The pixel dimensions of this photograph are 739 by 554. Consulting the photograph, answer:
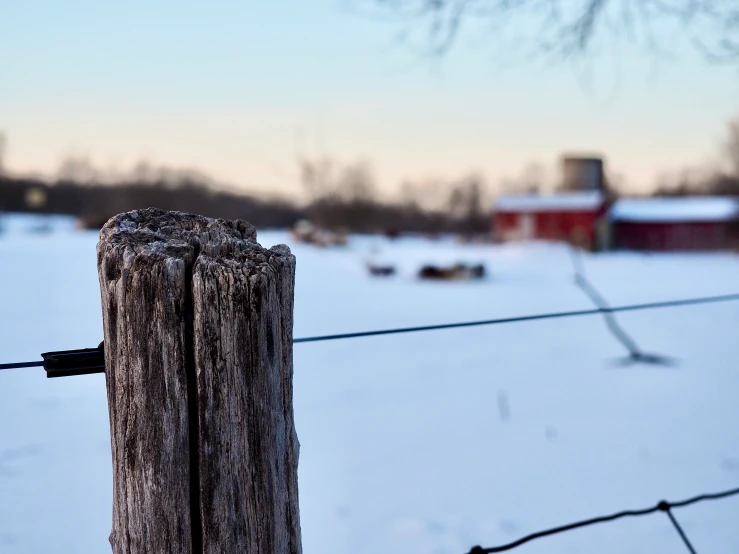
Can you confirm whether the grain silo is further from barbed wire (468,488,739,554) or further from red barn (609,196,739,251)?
barbed wire (468,488,739,554)

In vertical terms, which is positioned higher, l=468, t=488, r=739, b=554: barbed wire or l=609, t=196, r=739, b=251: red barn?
l=468, t=488, r=739, b=554: barbed wire

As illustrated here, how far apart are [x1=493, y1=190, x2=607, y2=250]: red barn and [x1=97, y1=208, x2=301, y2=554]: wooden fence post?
110 ft

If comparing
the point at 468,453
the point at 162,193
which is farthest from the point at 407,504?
the point at 162,193

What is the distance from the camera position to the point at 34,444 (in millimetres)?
5148

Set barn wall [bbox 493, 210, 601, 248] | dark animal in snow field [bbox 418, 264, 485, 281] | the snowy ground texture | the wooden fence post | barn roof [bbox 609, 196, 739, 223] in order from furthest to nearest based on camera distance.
Result: barn roof [bbox 609, 196, 739, 223] → barn wall [bbox 493, 210, 601, 248] → dark animal in snow field [bbox 418, 264, 485, 281] → the snowy ground texture → the wooden fence post

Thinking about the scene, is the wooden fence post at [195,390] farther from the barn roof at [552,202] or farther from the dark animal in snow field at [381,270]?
the barn roof at [552,202]

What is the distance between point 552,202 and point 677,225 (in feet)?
23.4

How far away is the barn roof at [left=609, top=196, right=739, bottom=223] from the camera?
33.8 metres

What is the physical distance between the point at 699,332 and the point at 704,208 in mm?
28360

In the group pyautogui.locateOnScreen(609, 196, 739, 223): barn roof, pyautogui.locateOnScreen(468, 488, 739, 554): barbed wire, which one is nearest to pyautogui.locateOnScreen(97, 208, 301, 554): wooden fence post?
pyautogui.locateOnScreen(468, 488, 739, 554): barbed wire

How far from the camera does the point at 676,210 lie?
115ft

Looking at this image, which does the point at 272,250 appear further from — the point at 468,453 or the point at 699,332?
the point at 699,332

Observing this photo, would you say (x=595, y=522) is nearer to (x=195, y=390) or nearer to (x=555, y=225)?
(x=195, y=390)

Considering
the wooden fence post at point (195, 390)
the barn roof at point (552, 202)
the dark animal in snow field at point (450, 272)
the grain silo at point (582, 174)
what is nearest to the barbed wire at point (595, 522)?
the wooden fence post at point (195, 390)
